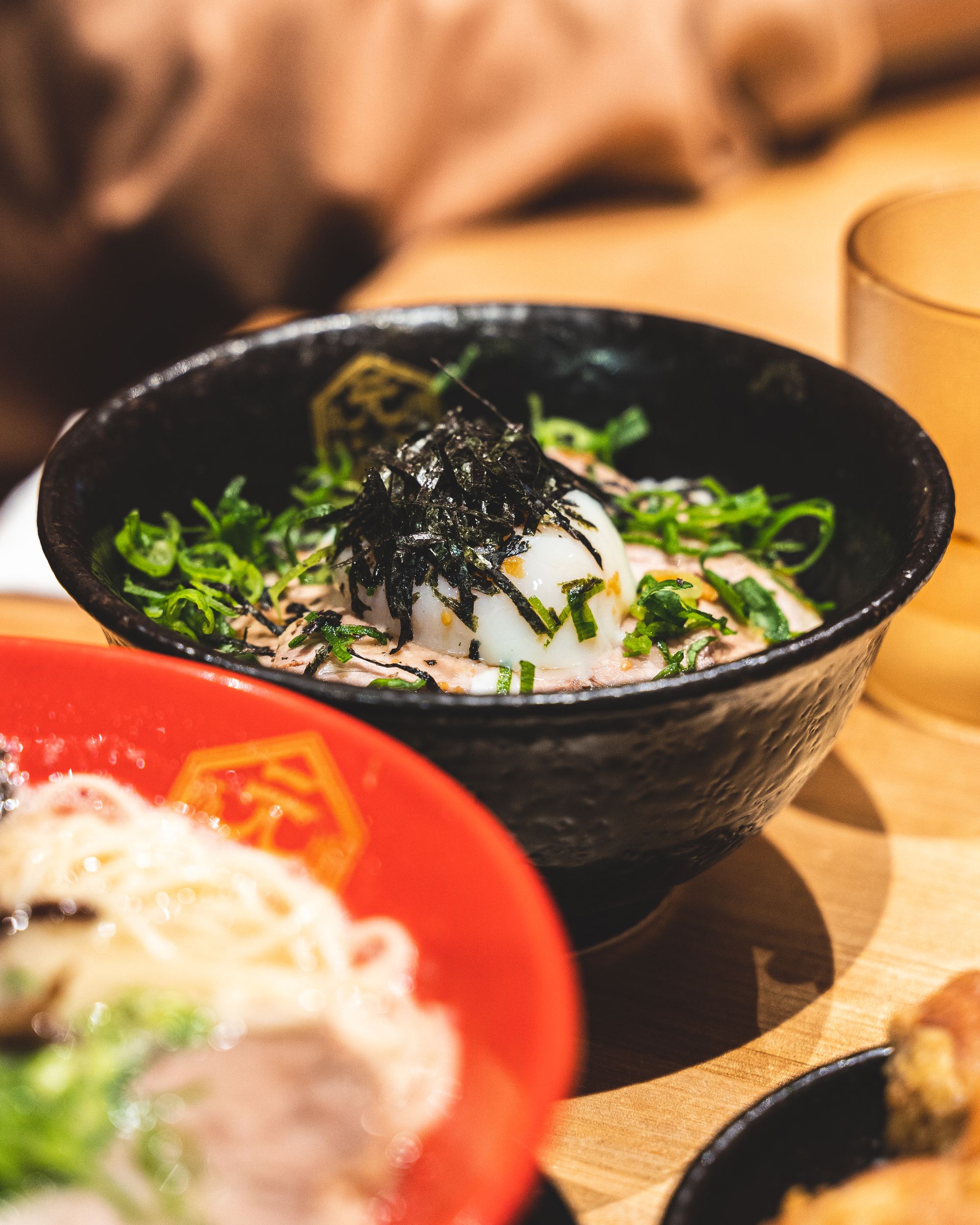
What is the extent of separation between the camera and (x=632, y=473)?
164cm

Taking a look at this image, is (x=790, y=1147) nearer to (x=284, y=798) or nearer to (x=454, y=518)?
(x=284, y=798)

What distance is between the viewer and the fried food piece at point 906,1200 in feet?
2.33

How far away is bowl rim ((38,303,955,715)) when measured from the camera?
836 millimetres

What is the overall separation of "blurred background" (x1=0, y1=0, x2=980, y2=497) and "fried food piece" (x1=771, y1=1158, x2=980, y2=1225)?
2.05m

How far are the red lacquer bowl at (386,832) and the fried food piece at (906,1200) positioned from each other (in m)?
0.19

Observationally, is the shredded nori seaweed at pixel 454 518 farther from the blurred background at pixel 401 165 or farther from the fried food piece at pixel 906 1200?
the blurred background at pixel 401 165

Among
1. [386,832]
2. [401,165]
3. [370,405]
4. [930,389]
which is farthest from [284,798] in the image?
[401,165]

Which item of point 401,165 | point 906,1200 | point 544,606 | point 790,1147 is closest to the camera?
point 906,1200

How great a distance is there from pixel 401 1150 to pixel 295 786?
29cm

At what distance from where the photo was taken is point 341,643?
1.15 meters

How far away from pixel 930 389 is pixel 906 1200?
1068 millimetres

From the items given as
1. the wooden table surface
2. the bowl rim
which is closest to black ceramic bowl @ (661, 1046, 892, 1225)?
the wooden table surface

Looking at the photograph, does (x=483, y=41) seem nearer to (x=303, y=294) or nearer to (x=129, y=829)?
(x=303, y=294)

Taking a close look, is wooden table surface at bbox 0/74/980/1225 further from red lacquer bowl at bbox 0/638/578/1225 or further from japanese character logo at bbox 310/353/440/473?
japanese character logo at bbox 310/353/440/473
